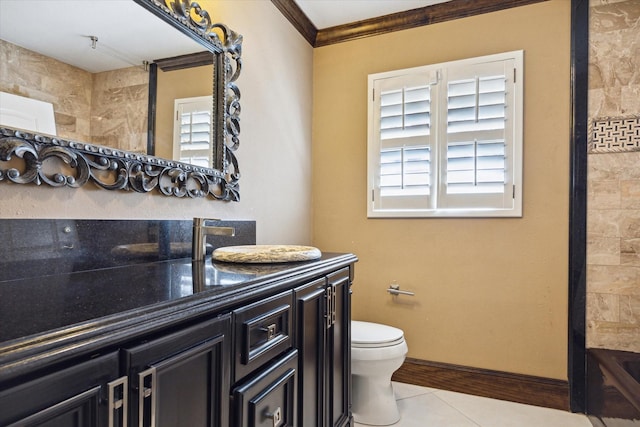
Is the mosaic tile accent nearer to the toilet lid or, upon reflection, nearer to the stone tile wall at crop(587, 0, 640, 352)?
the stone tile wall at crop(587, 0, 640, 352)

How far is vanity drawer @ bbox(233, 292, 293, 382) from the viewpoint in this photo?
94 cm

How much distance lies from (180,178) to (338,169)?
1388 mm

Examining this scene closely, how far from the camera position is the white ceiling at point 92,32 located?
1.01 metres

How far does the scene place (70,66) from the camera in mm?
1119

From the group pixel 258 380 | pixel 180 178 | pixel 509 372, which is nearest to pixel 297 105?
pixel 180 178

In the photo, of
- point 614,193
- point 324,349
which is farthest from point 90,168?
point 614,193

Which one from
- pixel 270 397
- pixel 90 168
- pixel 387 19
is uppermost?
pixel 387 19

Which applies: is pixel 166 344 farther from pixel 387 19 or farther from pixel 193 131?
pixel 387 19

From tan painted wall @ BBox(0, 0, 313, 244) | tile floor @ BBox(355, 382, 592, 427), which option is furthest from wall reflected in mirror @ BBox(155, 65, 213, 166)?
tile floor @ BBox(355, 382, 592, 427)

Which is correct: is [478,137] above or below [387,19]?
below

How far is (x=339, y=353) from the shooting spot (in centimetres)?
163

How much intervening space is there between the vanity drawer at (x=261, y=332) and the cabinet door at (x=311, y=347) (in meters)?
0.07

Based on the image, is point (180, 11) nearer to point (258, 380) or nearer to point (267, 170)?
point (267, 170)

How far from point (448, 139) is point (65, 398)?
7.48 ft
